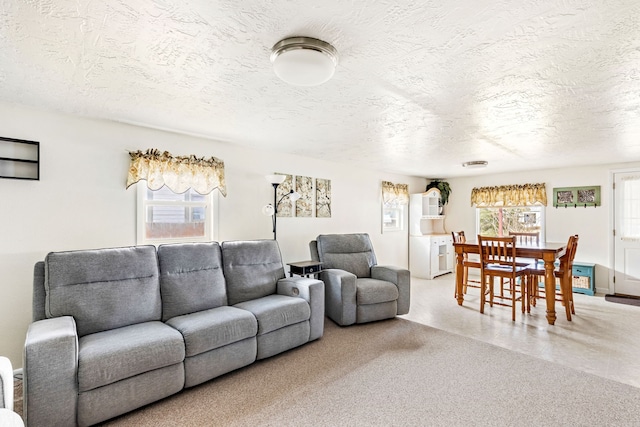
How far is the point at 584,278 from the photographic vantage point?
5.14m

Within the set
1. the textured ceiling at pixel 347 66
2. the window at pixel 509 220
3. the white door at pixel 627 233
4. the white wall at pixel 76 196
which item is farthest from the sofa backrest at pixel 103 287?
the white door at pixel 627 233

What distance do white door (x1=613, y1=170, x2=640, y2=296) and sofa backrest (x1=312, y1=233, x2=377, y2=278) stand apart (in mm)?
4032

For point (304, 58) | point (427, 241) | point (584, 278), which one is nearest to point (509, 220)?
point (584, 278)

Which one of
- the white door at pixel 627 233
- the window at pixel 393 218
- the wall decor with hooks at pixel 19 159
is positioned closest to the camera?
the wall decor with hooks at pixel 19 159

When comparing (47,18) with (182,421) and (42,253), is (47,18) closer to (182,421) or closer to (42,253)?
(42,253)

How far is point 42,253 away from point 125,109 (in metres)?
1.38

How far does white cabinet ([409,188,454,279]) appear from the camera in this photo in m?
6.25

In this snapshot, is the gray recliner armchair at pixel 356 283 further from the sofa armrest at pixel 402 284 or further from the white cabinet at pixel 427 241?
the white cabinet at pixel 427 241

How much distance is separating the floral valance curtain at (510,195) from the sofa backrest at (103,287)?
5.97m

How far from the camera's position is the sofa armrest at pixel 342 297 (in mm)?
3566

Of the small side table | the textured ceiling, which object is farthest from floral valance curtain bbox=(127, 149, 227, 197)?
the small side table

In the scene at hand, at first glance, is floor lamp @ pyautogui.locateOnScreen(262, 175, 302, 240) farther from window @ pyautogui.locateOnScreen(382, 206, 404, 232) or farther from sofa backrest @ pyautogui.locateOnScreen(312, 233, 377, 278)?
window @ pyautogui.locateOnScreen(382, 206, 404, 232)

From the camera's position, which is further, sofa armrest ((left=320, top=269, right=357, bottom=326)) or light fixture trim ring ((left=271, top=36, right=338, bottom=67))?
sofa armrest ((left=320, top=269, right=357, bottom=326))

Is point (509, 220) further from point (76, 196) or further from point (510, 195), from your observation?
point (76, 196)
